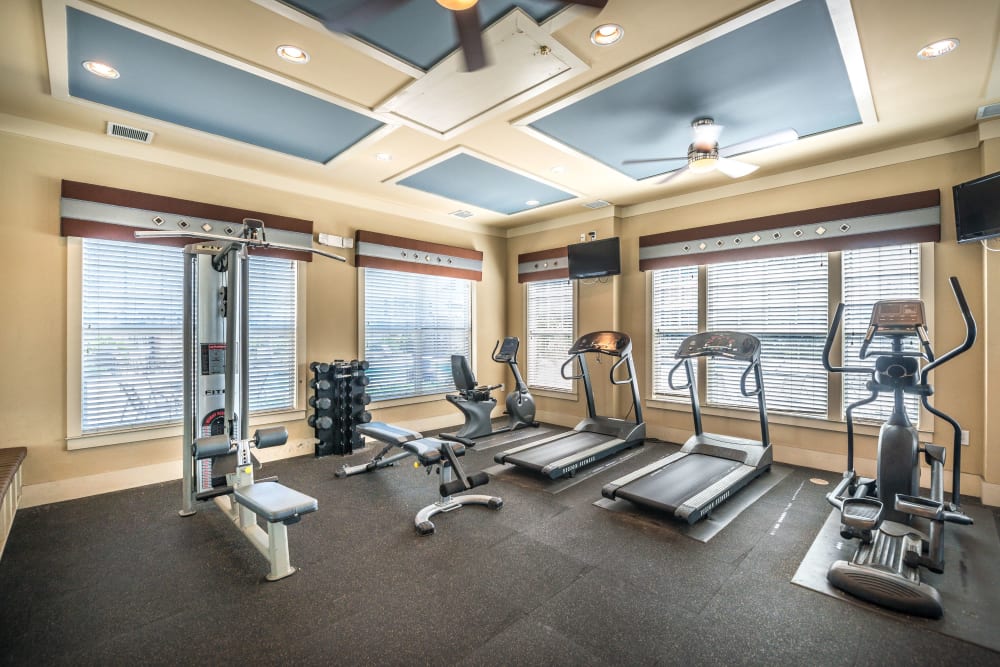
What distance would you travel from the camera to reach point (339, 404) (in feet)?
16.2

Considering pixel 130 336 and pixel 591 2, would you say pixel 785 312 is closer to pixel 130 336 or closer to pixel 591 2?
pixel 591 2

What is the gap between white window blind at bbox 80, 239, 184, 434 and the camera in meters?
3.72

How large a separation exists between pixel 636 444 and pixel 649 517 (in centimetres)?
192

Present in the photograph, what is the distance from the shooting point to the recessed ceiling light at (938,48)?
251cm

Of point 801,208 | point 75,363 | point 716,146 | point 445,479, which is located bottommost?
point 445,479

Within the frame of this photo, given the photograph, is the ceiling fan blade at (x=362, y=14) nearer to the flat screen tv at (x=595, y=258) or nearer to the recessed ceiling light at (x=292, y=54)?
the recessed ceiling light at (x=292, y=54)

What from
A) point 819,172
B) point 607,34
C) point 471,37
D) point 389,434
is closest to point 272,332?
point 389,434

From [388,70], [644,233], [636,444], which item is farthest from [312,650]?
[644,233]

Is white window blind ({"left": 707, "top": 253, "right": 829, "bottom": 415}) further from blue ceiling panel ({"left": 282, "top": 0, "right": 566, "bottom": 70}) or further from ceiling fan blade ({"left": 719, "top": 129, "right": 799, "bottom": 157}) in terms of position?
blue ceiling panel ({"left": 282, "top": 0, "right": 566, "bottom": 70})

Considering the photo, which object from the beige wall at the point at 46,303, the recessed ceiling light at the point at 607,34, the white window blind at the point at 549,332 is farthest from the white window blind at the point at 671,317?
the beige wall at the point at 46,303

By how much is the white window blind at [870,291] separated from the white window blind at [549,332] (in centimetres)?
318

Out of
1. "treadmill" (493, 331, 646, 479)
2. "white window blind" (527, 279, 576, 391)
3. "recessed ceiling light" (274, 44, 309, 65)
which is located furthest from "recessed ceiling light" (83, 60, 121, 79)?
"white window blind" (527, 279, 576, 391)

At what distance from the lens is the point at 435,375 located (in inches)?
246

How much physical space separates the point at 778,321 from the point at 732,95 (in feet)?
8.51
